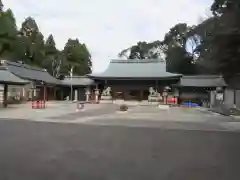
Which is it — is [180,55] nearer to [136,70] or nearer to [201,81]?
[136,70]

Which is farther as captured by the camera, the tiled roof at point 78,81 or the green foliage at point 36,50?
the green foliage at point 36,50

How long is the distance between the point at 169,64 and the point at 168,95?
25.7 metres

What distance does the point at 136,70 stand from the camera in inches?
2083

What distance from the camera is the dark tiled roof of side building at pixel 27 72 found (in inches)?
1847

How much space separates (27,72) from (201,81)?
25955 millimetres

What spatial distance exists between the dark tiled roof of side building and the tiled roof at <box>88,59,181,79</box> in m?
8.06

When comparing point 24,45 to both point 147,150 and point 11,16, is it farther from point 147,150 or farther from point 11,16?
point 147,150

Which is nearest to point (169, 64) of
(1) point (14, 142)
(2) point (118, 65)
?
(2) point (118, 65)

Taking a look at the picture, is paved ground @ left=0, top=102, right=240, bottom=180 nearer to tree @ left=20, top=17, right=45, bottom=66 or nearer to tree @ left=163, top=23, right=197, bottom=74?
tree @ left=20, top=17, right=45, bottom=66

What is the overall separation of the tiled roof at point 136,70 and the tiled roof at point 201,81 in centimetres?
245

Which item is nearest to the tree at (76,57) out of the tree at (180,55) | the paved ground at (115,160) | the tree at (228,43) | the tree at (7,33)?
Answer: the tree at (7,33)

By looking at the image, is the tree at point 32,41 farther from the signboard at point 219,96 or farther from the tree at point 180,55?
the signboard at point 219,96

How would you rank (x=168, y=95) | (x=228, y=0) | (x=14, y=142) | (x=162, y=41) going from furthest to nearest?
(x=162, y=41), (x=168, y=95), (x=228, y=0), (x=14, y=142)

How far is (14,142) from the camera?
1005 centimetres
